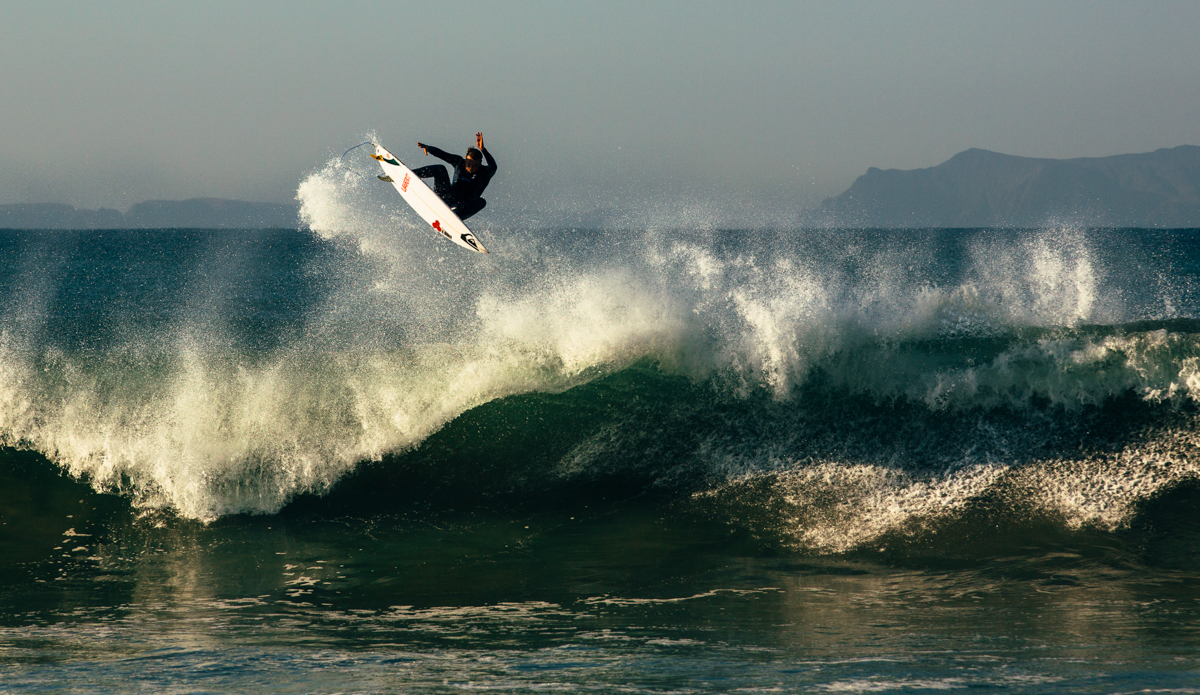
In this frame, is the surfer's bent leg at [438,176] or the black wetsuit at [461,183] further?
the surfer's bent leg at [438,176]

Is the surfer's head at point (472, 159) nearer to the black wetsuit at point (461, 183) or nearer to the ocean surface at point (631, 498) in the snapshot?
the black wetsuit at point (461, 183)

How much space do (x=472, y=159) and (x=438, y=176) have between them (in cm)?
64

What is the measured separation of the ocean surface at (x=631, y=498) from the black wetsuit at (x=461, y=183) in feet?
4.22

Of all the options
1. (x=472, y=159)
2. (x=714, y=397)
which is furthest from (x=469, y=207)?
(x=714, y=397)

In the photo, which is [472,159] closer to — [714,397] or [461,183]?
[461,183]

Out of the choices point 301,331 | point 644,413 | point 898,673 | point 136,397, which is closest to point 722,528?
point 644,413

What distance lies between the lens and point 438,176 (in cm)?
1023

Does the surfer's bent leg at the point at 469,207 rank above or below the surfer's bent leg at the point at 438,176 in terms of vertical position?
below

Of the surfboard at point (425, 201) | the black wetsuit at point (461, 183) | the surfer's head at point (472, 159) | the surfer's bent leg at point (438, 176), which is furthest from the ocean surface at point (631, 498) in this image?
the surfer's head at point (472, 159)

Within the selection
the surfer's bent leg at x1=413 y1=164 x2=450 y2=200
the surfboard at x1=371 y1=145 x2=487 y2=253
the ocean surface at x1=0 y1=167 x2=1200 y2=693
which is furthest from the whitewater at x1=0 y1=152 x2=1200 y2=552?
the surfer's bent leg at x1=413 y1=164 x2=450 y2=200

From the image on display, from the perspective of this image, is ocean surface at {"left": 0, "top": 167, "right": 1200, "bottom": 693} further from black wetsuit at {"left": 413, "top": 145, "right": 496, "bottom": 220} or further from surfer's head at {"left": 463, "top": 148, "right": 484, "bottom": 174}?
surfer's head at {"left": 463, "top": 148, "right": 484, "bottom": 174}

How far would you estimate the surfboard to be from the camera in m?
10.1

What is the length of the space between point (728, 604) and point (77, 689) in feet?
12.9

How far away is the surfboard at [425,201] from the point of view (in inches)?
398
